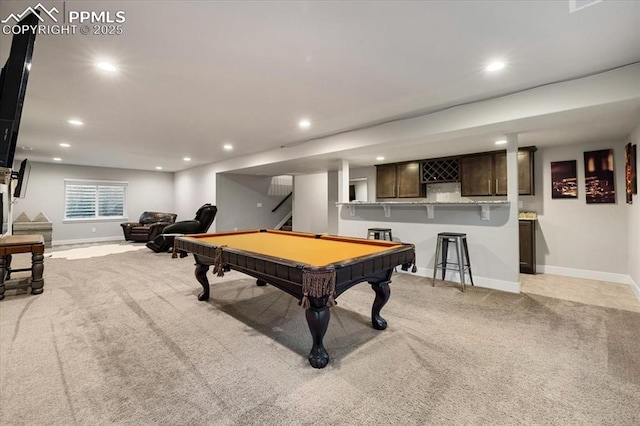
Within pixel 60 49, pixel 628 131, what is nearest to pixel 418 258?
pixel 628 131

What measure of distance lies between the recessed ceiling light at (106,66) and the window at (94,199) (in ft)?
26.1

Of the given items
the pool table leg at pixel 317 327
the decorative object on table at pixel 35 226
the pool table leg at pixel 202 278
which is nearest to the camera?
the pool table leg at pixel 317 327

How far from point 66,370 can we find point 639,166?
227 inches

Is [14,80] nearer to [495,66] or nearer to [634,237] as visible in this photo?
[495,66]

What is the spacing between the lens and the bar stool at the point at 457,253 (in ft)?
12.7

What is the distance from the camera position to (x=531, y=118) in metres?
3.05

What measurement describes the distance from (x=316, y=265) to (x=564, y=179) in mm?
4939

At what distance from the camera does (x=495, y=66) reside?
252 centimetres

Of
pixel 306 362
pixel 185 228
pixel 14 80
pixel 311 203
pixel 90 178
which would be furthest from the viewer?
pixel 90 178

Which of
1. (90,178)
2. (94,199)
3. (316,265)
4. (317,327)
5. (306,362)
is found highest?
(90,178)

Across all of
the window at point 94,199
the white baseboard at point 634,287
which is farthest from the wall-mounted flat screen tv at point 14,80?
the window at point 94,199

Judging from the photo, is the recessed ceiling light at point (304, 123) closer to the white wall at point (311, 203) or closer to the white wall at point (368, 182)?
the white wall at point (368, 182)

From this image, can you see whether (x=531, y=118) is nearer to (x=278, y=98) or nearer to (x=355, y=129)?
(x=355, y=129)

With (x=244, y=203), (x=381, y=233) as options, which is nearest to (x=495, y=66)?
(x=381, y=233)
